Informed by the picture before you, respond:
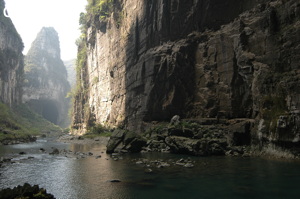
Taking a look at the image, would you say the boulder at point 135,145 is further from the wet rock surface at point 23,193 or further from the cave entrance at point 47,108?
the cave entrance at point 47,108

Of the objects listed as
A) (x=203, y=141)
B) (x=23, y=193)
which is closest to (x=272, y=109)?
(x=203, y=141)

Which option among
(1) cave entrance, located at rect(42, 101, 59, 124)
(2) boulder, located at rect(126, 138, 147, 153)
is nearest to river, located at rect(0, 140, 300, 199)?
(2) boulder, located at rect(126, 138, 147, 153)

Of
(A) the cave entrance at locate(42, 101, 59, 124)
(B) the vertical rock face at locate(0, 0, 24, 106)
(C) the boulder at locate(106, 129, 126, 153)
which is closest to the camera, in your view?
(C) the boulder at locate(106, 129, 126, 153)

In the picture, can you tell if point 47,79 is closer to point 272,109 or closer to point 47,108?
point 47,108

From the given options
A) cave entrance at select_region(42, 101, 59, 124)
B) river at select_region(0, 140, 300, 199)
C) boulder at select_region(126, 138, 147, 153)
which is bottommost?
river at select_region(0, 140, 300, 199)

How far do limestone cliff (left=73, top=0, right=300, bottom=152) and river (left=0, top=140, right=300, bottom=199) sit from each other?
18.3 ft

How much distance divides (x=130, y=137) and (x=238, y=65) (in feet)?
49.5

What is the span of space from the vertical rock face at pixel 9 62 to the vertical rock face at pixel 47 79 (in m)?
30.1

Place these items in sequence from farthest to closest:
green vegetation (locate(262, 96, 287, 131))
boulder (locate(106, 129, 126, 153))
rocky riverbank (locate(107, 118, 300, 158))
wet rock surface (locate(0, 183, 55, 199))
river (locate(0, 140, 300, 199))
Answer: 1. boulder (locate(106, 129, 126, 153))
2. rocky riverbank (locate(107, 118, 300, 158))
3. green vegetation (locate(262, 96, 287, 131))
4. river (locate(0, 140, 300, 199))
5. wet rock surface (locate(0, 183, 55, 199))

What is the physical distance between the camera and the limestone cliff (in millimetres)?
21312

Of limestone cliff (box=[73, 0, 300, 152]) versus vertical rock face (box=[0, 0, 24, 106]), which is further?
vertical rock face (box=[0, 0, 24, 106])

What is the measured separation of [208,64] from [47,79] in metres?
144

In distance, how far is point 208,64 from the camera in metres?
33.9

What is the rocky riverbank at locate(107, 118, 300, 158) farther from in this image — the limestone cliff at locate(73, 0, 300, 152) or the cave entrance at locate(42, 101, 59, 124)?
the cave entrance at locate(42, 101, 59, 124)
